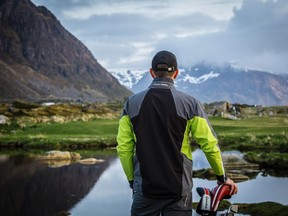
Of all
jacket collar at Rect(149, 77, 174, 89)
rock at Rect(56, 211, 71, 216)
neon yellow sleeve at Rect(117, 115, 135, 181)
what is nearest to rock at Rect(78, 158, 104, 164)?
rock at Rect(56, 211, 71, 216)

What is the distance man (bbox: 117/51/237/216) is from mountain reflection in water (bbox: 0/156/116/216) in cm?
1571

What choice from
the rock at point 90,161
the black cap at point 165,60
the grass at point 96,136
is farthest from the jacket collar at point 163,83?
the grass at point 96,136

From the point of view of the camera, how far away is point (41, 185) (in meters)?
30.3

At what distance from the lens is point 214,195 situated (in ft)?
22.5

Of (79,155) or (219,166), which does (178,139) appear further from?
(79,155)

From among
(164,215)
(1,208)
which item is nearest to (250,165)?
(1,208)

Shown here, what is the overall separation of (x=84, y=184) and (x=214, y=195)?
24.3 m

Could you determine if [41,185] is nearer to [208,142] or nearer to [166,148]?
[166,148]

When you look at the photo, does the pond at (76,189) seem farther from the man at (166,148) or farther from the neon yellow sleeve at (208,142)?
the neon yellow sleeve at (208,142)

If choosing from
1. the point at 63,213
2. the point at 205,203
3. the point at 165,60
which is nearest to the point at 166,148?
the point at 205,203

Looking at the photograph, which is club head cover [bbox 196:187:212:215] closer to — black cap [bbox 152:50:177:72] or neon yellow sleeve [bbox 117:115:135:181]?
neon yellow sleeve [bbox 117:115:135:181]

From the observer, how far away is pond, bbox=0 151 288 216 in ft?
76.3

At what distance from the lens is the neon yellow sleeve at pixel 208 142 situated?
684 cm

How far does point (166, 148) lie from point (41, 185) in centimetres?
2450
